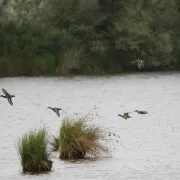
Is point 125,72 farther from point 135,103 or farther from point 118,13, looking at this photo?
point 135,103

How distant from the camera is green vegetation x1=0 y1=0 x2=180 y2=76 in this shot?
65.8 meters

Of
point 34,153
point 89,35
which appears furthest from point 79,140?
point 89,35

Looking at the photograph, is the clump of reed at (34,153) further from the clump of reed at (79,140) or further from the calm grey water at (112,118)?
the clump of reed at (79,140)

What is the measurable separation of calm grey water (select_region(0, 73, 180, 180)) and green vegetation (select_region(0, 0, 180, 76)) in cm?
367

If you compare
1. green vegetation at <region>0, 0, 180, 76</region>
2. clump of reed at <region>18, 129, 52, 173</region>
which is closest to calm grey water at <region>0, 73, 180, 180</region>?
clump of reed at <region>18, 129, 52, 173</region>

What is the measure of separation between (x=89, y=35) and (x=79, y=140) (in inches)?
1818

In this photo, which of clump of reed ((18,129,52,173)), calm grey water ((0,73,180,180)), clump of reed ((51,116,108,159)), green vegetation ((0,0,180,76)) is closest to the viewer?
clump of reed ((18,129,52,173))

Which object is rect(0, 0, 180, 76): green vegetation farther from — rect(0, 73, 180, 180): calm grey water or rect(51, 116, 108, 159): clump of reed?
rect(51, 116, 108, 159): clump of reed

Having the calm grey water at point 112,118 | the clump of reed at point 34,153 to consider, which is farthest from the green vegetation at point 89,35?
the clump of reed at point 34,153

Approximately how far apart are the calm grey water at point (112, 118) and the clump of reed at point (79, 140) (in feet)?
1.12

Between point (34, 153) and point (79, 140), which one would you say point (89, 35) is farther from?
point (34, 153)

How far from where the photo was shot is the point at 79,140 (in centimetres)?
2278

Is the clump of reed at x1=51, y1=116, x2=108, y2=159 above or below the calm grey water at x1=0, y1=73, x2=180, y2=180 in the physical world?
above

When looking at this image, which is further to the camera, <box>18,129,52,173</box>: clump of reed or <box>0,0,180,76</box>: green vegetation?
<box>0,0,180,76</box>: green vegetation
